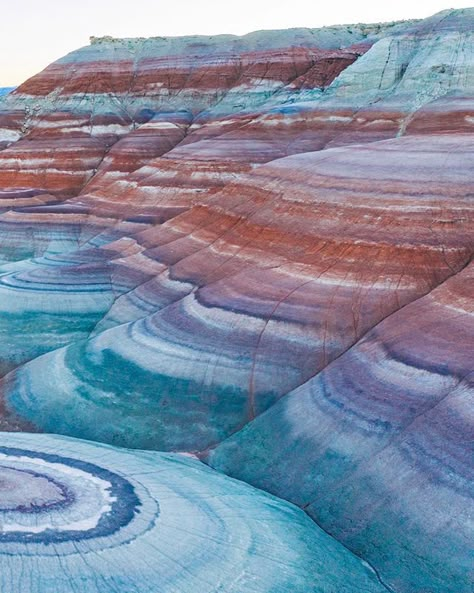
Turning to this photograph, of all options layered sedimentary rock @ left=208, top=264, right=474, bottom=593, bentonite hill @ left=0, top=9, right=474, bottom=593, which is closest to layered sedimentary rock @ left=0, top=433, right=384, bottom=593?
bentonite hill @ left=0, top=9, right=474, bottom=593

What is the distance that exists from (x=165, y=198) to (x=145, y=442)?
15.9 meters

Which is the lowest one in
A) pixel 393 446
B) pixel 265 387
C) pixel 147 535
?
pixel 265 387

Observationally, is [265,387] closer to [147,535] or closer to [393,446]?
[393,446]

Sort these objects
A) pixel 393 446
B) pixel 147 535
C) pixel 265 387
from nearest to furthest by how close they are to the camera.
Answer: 1. pixel 147 535
2. pixel 393 446
3. pixel 265 387

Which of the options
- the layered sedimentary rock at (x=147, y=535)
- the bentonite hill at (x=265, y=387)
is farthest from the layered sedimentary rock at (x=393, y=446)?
the layered sedimentary rock at (x=147, y=535)

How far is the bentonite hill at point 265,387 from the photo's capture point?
7.35 m

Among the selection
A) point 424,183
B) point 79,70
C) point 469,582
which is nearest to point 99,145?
point 79,70

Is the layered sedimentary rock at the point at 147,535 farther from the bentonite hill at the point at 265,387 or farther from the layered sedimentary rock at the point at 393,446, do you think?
the layered sedimentary rock at the point at 393,446

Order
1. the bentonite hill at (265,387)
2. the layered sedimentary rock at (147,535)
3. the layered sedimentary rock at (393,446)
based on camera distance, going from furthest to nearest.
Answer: the layered sedimentary rock at (393,446), the bentonite hill at (265,387), the layered sedimentary rock at (147,535)

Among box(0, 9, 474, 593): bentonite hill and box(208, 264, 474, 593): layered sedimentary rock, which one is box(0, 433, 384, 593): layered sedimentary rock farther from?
box(208, 264, 474, 593): layered sedimentary rock

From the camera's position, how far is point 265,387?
1162 cm

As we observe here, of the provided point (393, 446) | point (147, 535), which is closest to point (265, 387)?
point (393, 446)

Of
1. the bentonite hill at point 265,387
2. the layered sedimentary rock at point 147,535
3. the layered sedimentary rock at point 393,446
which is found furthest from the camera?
the layered sedimentary rock at point 393,446

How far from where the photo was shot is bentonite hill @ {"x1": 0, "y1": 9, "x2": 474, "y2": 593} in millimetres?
7348
